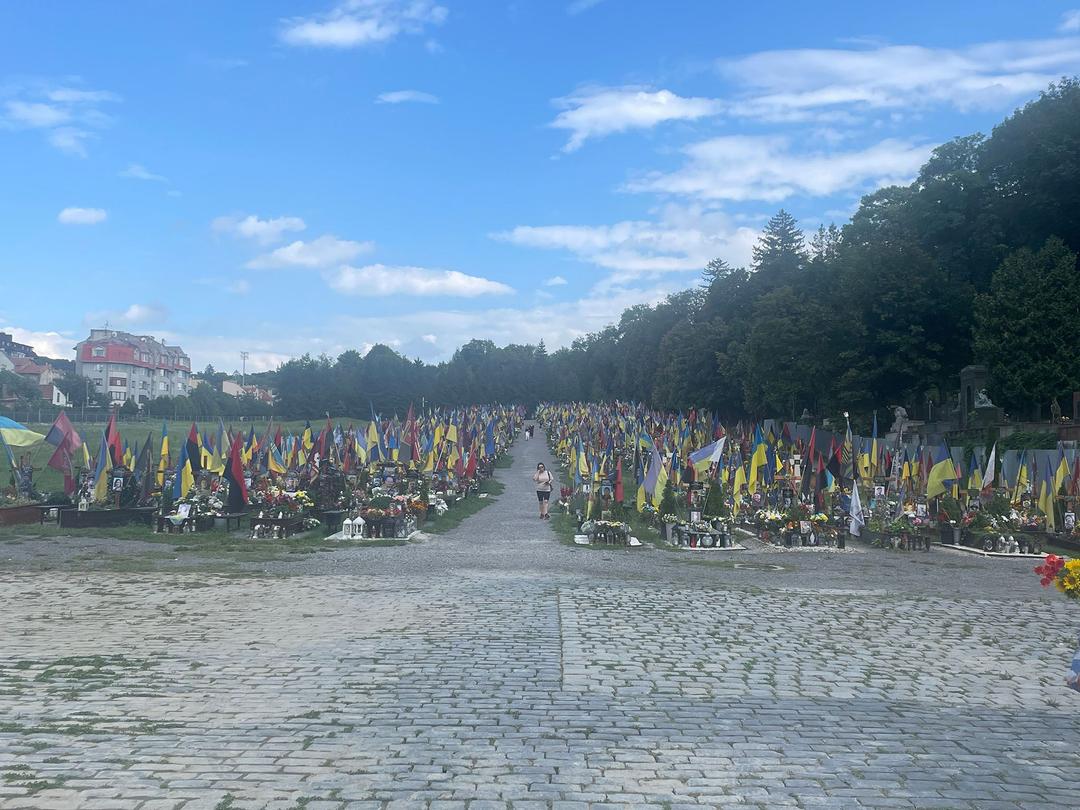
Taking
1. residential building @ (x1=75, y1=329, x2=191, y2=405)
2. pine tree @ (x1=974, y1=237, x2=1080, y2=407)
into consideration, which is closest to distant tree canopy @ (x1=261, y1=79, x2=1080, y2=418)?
pine tree @ (x1=974, y1=237, x2=1080, y2=407)

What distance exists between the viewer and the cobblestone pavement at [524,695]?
6160 millimetres

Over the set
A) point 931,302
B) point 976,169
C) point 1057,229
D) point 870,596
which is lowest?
point 870,596

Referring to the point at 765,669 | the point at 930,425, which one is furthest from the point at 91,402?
the point at 765,669

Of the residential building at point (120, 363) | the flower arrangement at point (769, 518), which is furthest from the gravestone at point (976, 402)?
the residential building at point (120, 363)

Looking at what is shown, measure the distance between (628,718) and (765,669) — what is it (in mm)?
2383

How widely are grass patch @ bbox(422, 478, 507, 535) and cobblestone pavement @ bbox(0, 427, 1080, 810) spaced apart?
32.7 ft

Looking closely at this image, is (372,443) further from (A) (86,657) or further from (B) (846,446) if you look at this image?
(A) (86,657)

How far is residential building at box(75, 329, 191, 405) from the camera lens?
417 feet

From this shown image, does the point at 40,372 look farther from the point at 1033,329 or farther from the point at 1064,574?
the point at 1064,574

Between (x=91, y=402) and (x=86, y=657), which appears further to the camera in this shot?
(x=91, y=402)

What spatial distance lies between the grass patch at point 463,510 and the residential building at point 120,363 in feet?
303

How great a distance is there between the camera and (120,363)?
128250mm

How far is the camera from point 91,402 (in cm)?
11062

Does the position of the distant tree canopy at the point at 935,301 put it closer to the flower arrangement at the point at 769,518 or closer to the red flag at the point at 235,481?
the flower arrangement at the point at 769,518
